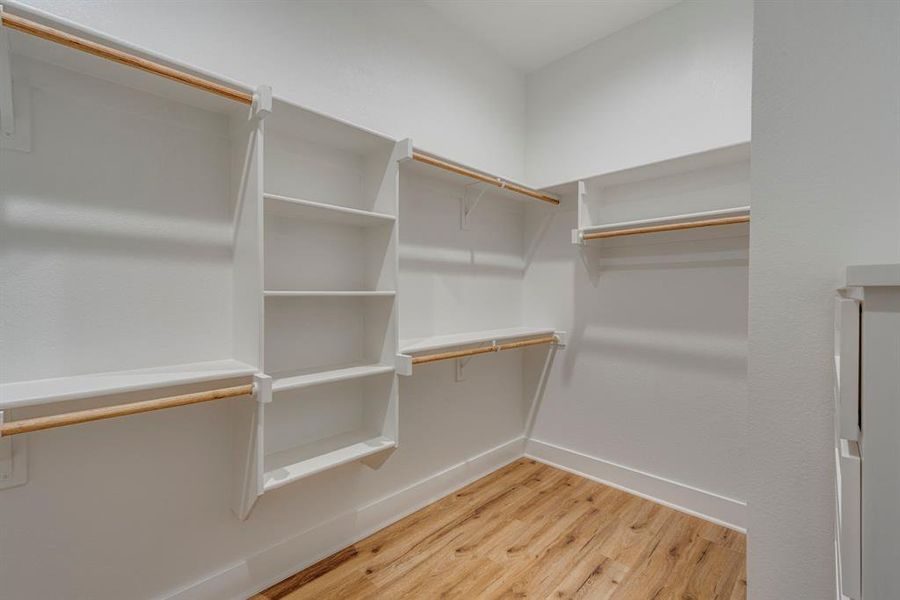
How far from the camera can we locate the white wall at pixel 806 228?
0.88 meters

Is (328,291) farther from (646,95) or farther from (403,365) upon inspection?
(646,95)

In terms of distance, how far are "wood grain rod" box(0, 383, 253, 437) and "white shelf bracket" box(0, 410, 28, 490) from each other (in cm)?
23

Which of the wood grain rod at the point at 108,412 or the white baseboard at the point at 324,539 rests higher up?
the wood grain rod at the point at 108,412

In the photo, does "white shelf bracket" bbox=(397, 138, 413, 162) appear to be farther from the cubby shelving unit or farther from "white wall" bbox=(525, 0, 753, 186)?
"white wall" bbox=(525, 0, 753, 186)

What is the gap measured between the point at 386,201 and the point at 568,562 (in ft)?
5.84

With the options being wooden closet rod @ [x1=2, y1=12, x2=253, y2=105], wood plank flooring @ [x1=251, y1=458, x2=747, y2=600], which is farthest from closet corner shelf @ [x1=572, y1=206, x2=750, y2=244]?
wooden closet rod @ [x1=2, y1=12, x2=253, y2=105]

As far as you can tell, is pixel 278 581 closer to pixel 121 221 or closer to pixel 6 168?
pixel 121 221

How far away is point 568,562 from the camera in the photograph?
1.84 m

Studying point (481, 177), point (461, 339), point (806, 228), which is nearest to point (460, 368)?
point (461, 339)

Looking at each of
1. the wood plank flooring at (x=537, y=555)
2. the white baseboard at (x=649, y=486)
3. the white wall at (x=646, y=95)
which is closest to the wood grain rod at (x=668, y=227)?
the white wall at (x=646, y=95)

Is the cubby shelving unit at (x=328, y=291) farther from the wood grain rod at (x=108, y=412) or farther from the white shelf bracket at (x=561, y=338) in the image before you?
the white shelf bracket at (x=561, y=338)

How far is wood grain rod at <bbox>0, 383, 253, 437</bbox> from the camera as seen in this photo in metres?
0.98

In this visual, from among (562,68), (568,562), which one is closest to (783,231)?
(568,562)

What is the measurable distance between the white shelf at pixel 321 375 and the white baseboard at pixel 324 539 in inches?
28.0
